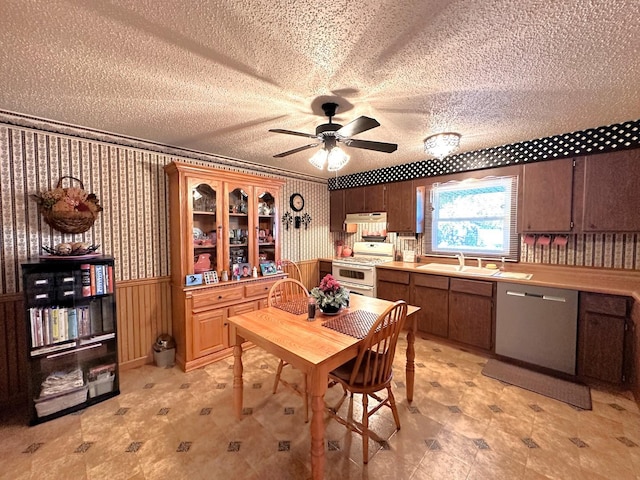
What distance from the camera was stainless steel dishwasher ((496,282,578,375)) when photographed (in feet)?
7.97

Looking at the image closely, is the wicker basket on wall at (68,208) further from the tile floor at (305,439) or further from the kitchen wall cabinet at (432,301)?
the kitchen wall cabinet at (432,301)

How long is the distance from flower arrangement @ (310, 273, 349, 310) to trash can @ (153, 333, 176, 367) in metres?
1.84

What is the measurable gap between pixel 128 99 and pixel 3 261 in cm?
163

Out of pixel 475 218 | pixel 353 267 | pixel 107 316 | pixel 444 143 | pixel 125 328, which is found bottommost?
pixel 125 328

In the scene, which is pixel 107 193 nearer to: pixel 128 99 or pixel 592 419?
pixel 128 99

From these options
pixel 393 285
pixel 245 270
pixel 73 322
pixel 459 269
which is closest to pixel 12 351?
pixel 73 322

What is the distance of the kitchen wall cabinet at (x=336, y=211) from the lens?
4613mm

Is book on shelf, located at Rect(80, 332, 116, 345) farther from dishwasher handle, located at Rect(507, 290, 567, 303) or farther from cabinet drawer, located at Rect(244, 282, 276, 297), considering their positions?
dishwasher handle, located at Rect(507, 290, 567, 303)

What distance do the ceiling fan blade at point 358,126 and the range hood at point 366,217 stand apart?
2371 millimetres

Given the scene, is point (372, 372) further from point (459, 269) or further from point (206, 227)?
point (206, 227)

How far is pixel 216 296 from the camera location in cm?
286

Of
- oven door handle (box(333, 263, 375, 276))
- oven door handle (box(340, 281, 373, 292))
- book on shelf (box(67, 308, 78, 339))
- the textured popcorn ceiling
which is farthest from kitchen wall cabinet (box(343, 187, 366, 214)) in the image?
book on shelf (box(67, 308, 78, 339))

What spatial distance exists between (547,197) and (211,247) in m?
3.60

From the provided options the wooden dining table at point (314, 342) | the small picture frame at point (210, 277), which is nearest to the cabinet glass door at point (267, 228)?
the small picture frame at point (210, 277)
